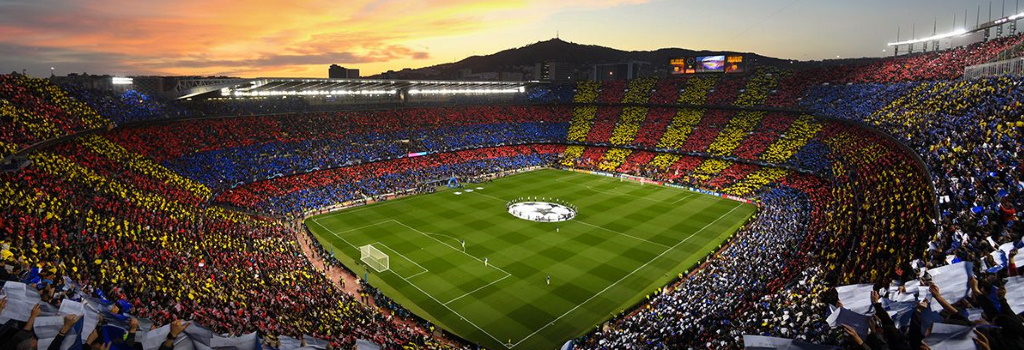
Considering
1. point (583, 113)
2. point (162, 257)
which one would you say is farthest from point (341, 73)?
point (162, 257)

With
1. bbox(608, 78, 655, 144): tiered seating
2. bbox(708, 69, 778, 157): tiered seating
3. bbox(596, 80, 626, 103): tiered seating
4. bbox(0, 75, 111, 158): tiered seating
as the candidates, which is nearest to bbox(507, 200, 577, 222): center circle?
bbox(708, 69, 778, 157): tiered seating

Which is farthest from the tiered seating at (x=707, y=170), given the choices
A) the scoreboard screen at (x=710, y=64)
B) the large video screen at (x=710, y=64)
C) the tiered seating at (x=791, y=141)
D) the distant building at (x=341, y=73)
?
the distant building at (x=341, y=73)

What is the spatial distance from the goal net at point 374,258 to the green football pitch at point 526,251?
53 centimetres

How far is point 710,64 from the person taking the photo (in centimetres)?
7638

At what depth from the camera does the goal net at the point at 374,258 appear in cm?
3255

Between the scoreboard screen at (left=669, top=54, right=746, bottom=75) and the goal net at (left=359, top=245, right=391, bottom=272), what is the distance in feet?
200

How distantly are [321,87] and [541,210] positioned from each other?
29620mm

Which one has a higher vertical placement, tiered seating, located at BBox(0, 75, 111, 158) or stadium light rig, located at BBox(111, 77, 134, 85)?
stadium light rig, located at BBox(111, 77, 134, 85)

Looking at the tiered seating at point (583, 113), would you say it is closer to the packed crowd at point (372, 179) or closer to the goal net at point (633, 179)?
the packed crowd at point (372, 179)

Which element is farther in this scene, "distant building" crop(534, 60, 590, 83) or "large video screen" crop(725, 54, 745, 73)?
"distant building" crop(534, 60, 590, 83)

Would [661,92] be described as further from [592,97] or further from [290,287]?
[290,287]

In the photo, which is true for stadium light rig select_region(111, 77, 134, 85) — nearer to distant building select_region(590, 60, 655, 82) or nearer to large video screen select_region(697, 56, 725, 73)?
large video screen select_region(697, 56, 725, 73)

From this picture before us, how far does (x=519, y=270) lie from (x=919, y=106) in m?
30.3

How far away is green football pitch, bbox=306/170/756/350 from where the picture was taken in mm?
26531
